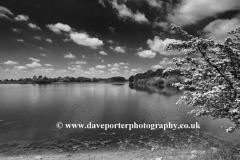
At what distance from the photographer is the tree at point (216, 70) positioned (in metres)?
7.97

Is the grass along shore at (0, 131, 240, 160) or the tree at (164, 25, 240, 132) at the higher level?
the tree at (164, 25, 240, 132)

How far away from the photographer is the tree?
7.97 meters

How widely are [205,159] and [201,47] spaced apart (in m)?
9.38

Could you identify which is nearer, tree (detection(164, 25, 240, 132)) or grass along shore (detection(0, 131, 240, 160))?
tree (detection(164, 25, 240, 132))

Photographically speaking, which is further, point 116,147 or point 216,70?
point 116,147

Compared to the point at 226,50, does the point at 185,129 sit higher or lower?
lower

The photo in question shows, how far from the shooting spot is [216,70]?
30.0 feet

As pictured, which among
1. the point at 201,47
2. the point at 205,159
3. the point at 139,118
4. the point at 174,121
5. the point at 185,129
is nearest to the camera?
the point at 201,47

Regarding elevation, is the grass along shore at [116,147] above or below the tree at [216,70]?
below

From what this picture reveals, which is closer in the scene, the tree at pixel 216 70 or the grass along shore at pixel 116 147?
the tree at pixel 216 70

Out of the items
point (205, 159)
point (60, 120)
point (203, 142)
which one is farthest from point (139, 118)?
point (205, 159)

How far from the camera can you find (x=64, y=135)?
82.4 feet

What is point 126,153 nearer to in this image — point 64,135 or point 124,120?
point 64,135

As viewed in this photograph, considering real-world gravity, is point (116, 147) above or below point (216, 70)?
below
